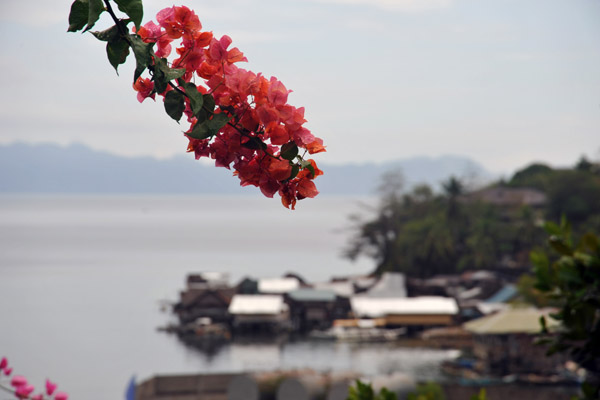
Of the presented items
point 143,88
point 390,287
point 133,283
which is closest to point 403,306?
point 390,287

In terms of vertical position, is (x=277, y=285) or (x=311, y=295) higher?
(x=277, y=285)

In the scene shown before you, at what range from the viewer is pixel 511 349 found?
1276cm

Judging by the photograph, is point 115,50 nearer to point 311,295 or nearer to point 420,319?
point 420,319

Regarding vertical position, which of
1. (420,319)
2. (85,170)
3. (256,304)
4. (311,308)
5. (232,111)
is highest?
(85,170)

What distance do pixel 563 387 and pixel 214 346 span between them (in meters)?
8.76

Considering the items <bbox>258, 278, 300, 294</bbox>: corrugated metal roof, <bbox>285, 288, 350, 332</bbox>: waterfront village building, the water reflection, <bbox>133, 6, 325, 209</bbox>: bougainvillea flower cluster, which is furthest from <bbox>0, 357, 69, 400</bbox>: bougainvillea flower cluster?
<bbox>258, 278, 300, 294</bbox>: corrugated metal roof

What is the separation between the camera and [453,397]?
8391mm

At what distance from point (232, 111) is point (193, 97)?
4 centimetres

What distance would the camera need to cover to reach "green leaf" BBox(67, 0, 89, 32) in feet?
1.50

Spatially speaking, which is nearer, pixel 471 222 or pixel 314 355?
pixel 314 355

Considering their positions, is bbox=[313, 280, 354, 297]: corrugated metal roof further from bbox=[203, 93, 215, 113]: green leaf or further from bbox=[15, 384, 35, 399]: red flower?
bbox=[203, 93, 215, 113]: green leaf

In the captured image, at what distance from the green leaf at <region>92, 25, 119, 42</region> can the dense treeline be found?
20960 millimetres

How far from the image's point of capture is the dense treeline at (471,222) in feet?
72.6

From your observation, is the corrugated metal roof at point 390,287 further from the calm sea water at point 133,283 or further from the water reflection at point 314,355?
the calm sea water at point 133,283
